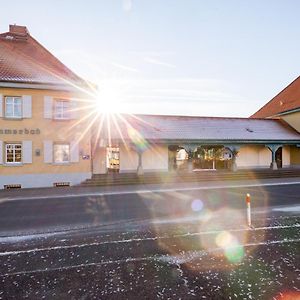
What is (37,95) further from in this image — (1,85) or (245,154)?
(245,154)

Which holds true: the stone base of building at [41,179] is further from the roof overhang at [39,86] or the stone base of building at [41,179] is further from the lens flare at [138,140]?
the roof overhang at [39,86]

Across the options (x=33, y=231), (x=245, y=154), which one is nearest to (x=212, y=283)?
(x=33, y=231)

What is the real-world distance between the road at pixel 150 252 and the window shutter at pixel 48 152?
697 cm

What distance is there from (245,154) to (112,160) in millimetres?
12898

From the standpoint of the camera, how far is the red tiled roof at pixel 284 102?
29.4 meters

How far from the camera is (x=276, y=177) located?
21.9 metres

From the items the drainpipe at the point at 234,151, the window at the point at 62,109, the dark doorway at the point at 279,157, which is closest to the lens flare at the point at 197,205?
the window at the point at 62,109

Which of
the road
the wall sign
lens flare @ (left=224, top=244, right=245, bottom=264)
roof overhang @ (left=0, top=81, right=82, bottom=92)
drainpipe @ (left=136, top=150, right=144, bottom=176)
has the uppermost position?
roof overhang @ (left=0, top=81, right=82, bottom=92)

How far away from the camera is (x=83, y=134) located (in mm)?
18297

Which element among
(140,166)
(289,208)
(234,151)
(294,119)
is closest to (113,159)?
(140,166)

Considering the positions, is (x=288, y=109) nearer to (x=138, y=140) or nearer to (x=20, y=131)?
(x=138, y=140)

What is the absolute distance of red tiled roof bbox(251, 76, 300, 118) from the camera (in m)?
29.4

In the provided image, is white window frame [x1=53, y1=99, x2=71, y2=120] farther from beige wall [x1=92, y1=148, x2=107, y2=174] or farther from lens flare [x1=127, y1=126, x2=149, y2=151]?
lens flare [x1=127, y1=126, x2=149, y2=151]

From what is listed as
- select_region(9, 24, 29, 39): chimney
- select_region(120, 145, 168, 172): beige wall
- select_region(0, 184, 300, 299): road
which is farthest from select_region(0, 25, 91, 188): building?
select_region(0, 184, 300, 299): road
